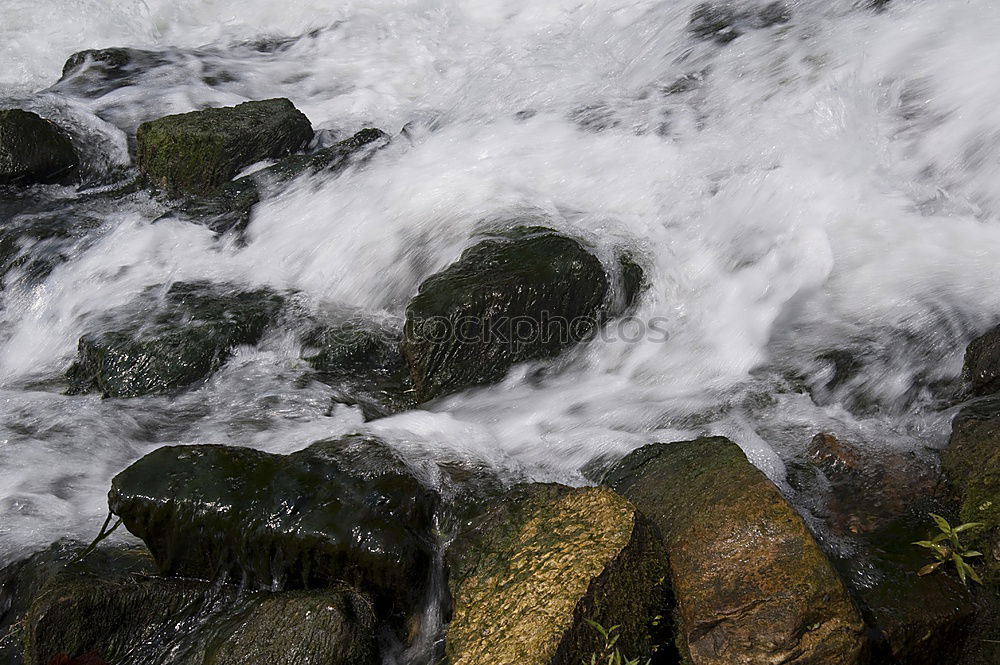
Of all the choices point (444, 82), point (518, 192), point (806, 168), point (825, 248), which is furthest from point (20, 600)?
point (444, 82)

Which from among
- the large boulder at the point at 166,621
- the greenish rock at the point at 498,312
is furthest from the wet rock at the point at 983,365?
the large boulder at the point at 166,621

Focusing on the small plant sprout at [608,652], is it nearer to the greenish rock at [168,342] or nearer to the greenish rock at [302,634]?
the greenish rock at [302,634]

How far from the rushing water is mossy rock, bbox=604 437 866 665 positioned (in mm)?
768

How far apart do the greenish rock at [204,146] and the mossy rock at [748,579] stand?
423cm

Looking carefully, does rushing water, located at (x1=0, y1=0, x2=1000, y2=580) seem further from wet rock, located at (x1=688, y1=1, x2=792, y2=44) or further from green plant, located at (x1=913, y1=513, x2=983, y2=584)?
green plant, located at (x1=913, y1=513, x2=983, y2=584)

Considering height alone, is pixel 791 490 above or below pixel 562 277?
below

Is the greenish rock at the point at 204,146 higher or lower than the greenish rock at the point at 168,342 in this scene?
higher

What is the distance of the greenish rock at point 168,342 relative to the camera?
460 cm

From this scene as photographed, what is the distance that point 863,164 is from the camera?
5457 millimetres

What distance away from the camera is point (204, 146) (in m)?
6.23

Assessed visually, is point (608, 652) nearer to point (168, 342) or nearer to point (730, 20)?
point (168, 342)

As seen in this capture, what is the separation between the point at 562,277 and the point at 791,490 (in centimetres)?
152

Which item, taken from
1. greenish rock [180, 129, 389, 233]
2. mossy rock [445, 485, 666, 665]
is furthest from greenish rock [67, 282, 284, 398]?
mossy rock [445, 485, 666, 665]

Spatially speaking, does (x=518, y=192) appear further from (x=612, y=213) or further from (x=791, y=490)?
(x=791, y=490)
